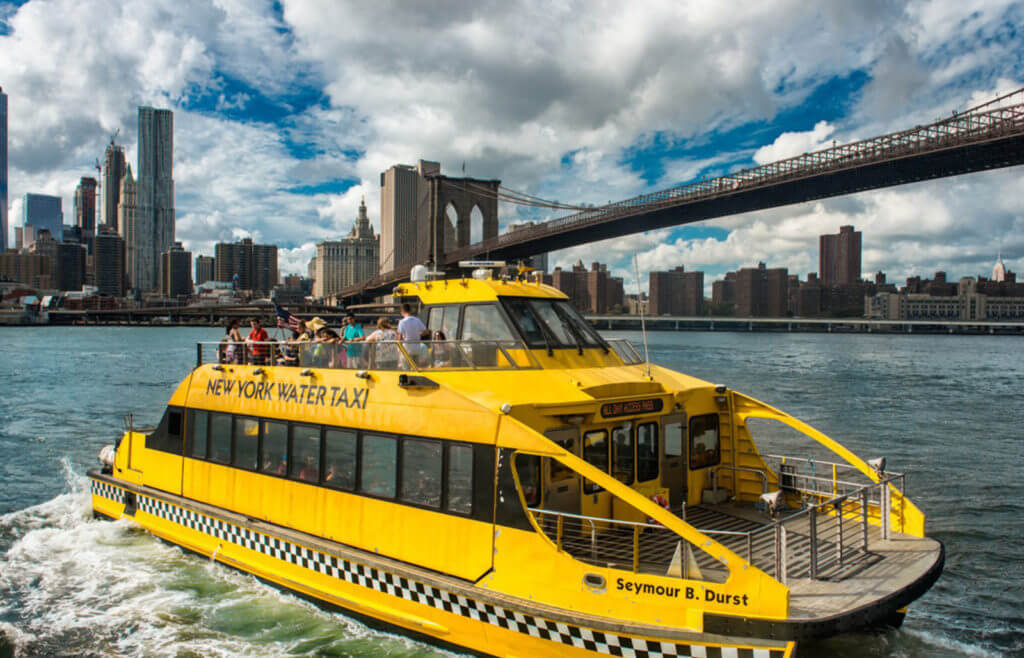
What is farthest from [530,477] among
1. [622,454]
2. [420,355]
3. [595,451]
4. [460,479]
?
[420,355]

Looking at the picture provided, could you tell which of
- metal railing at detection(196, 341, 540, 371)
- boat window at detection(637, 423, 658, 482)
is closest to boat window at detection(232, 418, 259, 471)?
metal railing at detection(196, 341, 540, 371)

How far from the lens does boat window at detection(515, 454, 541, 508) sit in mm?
5977

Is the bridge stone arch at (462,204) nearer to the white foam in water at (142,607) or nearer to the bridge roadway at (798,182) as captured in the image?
the bridge roadway at (798,182)

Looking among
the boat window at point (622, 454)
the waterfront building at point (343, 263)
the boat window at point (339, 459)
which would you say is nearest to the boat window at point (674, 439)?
the boat window at point (622, 454)

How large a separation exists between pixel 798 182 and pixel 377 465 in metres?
48.3

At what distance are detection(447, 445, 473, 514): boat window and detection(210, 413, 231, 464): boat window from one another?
355 cm

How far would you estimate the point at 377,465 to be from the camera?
22.1 feet

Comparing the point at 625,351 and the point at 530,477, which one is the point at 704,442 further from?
the point at 530,477

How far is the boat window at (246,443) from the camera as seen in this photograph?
808cm

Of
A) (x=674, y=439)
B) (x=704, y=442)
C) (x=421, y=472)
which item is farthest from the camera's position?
(x=704, y=442)

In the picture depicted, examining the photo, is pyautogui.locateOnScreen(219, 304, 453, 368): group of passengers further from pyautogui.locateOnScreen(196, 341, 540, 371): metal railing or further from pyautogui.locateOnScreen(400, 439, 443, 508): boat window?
pyautogui.locateOnScreen(400, 439, 443, 508): boat window

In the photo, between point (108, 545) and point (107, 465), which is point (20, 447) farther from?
point (108, 545)

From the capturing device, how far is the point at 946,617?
27.0ft

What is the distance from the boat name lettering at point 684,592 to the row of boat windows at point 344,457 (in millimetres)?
1453
